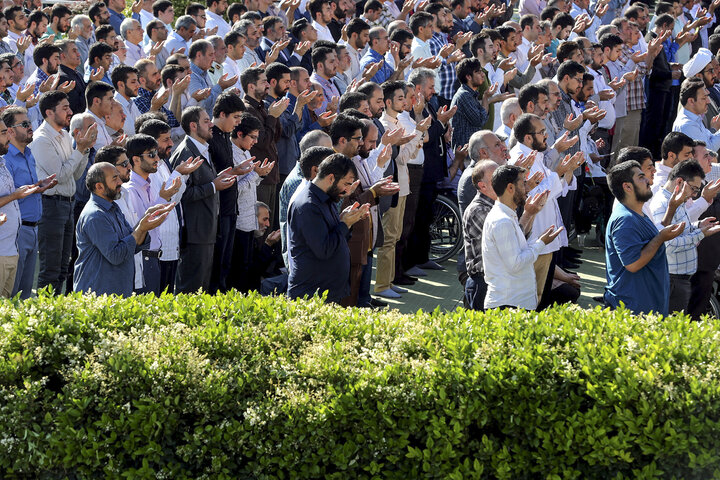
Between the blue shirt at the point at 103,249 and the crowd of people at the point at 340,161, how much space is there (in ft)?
0.05

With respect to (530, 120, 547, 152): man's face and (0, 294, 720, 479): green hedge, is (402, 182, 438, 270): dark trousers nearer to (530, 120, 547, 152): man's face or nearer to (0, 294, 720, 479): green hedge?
(530, 120, 547, 152): man's face

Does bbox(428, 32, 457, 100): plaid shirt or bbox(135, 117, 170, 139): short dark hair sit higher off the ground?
bbox(428, 32, 457, 100): plaid shirt

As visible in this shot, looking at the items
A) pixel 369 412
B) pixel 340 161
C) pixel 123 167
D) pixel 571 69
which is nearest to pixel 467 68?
pixel 571 69

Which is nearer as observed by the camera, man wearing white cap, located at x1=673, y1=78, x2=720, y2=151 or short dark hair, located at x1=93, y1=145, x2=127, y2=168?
A: short dark hair, located at x1=93, y1=145, x2=127, y2=168

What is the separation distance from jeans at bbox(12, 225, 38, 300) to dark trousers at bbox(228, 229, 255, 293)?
2060mm

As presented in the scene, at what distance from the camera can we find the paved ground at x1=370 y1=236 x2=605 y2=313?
1075 cm

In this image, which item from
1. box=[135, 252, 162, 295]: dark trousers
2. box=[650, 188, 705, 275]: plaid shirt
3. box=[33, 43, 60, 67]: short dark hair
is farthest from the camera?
box=[33, 43, 60, 67]: short dark hair

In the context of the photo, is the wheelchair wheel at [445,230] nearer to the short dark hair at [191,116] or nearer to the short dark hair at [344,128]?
the short dark hair at [344,128]

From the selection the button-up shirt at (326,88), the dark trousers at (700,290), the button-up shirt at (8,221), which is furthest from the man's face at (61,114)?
the dark trousers at (700,290)

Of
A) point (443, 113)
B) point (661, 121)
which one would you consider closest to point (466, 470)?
point (443, 113)

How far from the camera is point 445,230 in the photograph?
1246 centimetres

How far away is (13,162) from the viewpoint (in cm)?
880

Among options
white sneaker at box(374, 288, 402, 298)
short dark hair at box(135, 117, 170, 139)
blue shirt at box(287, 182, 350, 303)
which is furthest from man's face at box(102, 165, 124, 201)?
white sneaker at box(374, 288, 402, 298)

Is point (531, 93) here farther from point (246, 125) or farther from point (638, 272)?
point (638, 272)
